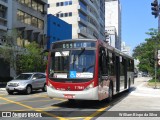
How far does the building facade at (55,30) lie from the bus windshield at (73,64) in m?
44.7

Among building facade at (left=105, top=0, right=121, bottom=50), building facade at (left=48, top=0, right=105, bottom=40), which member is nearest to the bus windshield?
building facade at (left=48, top=0, right=105, bottom=40)

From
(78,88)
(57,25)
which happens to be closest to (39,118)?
(78,88)

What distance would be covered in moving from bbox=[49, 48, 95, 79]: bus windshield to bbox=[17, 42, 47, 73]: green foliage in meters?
22.3

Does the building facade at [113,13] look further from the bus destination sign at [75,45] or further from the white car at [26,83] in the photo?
the bus destination sign at [75,45]

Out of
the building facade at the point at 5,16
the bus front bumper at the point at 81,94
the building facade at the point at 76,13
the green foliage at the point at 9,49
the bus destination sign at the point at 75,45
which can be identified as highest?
the building facade at the point at 76,13

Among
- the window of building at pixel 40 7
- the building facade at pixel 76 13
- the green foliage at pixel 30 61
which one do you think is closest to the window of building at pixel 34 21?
the window of building at pixel 40 7

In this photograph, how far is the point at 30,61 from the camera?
38.2m

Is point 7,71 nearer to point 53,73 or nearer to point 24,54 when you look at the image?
point 24,54

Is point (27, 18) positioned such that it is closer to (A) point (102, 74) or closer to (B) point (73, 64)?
(A) point (102, 74)

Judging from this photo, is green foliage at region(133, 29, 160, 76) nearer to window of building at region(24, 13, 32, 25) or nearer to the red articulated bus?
window of building at region(24, 13, 32, 25)

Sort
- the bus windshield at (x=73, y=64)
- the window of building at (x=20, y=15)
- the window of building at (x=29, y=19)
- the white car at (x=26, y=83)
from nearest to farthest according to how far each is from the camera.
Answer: the bus windshield at (x=73, y=64), the white car at (x=26, y=83), the window of building at (x=20, y=15), the window of building at (x=29, y=19)

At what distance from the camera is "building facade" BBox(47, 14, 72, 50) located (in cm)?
6147

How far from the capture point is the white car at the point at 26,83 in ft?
82.1

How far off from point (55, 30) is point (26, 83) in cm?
3979
